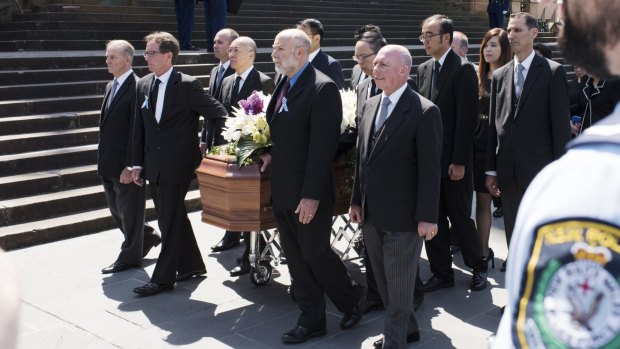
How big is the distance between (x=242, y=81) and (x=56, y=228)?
2.38 m

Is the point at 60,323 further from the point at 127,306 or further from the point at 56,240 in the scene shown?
the point at 56,240

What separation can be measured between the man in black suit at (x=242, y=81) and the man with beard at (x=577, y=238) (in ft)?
17.3

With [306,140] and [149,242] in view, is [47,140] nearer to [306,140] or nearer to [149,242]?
[149,242]

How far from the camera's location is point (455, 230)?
19.6ft

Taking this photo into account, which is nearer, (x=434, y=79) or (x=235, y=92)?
(x=434, y=79)

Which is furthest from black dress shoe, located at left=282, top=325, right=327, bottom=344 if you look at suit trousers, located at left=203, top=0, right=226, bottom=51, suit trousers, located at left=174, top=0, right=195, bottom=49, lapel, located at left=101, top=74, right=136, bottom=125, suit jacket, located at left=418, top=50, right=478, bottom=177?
suit trousers, located at left=174, top=0, right=195, bottom=49

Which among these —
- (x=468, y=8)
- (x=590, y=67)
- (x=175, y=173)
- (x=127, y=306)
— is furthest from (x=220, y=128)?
(x=468, y=8)

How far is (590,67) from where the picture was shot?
47.2 inches

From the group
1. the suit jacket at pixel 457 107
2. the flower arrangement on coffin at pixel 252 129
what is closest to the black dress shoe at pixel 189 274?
the flower arrangement on coffin at pixel 252 129

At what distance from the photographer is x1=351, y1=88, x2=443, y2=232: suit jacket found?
14.5ft

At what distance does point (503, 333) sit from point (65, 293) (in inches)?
204

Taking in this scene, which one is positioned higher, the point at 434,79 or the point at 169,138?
the point at 434,79

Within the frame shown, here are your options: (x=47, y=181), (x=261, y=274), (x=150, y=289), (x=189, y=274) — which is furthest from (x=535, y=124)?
(x=47, y=181)

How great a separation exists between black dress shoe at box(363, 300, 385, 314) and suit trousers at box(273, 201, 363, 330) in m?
0.40
